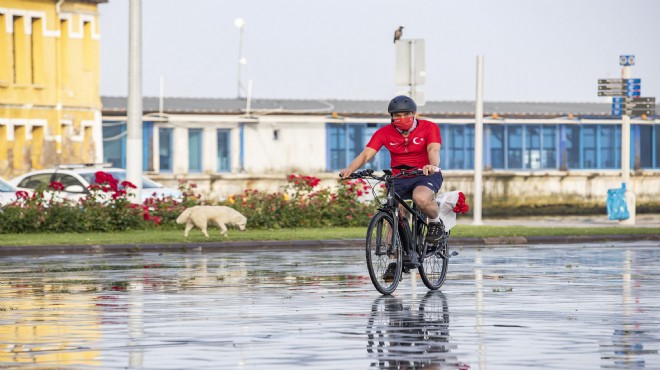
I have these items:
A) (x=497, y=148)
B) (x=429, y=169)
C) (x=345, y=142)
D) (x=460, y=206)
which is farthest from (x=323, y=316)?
(x=497, y=148)

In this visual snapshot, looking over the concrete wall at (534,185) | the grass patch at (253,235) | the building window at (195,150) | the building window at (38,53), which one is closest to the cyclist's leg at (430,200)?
the grass patch at (253,235)

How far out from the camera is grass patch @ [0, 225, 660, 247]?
2769cm

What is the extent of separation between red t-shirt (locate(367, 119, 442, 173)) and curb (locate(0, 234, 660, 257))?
1051 centimetres

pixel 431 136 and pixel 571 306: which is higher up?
pixel 431 136

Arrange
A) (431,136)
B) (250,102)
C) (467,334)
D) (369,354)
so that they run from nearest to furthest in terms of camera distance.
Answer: (369,354)
(467,334)
(431,136)
(250,102)

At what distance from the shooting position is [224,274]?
19.8 m

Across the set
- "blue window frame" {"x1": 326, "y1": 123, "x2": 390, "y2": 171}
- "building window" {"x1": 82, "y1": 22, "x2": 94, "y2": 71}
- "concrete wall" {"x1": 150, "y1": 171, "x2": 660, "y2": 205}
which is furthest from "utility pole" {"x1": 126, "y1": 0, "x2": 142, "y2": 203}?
"blue window frame" {"x1": 326, "y1": 123, "x2": 390, "y2": 171}

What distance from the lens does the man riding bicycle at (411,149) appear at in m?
16.2

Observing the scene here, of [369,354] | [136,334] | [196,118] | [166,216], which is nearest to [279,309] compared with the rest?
[136,334]

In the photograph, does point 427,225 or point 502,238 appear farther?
point 502,238

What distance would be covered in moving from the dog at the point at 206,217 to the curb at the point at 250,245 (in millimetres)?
1876

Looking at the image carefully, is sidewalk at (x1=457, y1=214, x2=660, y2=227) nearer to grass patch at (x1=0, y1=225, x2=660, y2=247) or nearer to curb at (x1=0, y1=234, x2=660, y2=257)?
grass patch at (x1=0, y1=225, x2=660, y2=247)

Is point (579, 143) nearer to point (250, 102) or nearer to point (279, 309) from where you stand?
point (250, 102)

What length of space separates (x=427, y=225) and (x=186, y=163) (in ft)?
135
